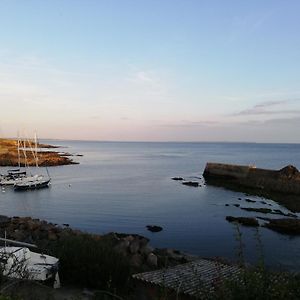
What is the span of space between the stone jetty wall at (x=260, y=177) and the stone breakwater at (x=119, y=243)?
94.7 ft

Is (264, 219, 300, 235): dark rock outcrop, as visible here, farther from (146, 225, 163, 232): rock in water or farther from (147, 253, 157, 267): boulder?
(147, 253, 157, 267): boulder

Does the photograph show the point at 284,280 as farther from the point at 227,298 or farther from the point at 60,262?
the point at 60,262

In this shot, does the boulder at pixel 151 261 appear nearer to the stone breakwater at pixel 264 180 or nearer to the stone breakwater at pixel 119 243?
the stone breakwater at pixel 119 243

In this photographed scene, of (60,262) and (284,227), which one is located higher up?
(60,262)

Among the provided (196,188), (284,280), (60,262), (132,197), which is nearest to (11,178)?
(132,197)

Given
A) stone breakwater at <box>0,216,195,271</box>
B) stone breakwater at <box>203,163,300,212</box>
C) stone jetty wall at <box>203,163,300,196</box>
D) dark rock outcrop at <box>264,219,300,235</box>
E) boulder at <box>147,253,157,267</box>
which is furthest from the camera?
stone jetty wall at <box>203,163,300,196</box>

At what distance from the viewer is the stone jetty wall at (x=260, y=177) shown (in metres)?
49.1

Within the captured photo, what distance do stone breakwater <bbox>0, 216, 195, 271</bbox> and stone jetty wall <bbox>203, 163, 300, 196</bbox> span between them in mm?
28851

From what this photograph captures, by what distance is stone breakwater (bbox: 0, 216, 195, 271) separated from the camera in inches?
706

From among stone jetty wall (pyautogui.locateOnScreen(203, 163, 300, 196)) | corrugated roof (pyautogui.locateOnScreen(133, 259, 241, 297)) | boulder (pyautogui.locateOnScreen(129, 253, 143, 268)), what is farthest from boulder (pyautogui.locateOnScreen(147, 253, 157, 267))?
stone jetty wall (pyautogui.locateOnScreen(203, 163, 300, 196))

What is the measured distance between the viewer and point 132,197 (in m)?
44.4

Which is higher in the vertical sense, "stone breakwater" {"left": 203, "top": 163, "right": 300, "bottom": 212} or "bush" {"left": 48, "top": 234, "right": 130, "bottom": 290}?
"bush" {"left": 48, "top": 234, "right": 130, "bottom": 290}

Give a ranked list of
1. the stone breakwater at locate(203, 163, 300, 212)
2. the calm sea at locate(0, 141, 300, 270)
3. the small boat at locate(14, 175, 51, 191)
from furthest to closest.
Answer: the small boat at locate(14, 175, 51, 191)
the stone breakwater at locate(203, 163, 300, 212)
the calm sea at locate(0, 141, 300, 270)

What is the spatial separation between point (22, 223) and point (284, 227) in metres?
18.1
